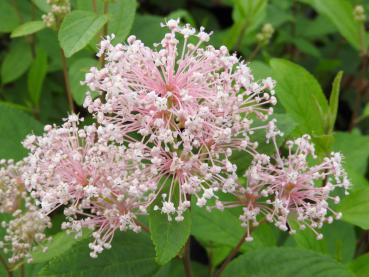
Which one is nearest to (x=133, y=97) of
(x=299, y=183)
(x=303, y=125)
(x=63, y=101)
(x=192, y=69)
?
(x=192, y=69)

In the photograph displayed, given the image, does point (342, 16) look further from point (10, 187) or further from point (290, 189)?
point (10, 187)

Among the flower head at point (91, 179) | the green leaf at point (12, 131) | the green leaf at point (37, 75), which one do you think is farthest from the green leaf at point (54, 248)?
the green leaf at point (37, 75)

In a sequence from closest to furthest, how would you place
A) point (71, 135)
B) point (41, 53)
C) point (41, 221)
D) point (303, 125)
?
point (71, 135) < point (41, 221) < point (303, 125) < point (41, 53)

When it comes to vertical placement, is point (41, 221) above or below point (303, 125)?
below

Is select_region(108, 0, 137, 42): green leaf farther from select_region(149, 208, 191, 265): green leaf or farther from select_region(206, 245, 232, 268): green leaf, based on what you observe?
select_region(206, 245, 232, 268): green leaf

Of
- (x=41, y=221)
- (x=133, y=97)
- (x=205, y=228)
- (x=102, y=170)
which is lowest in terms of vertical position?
(x=205, y=228)

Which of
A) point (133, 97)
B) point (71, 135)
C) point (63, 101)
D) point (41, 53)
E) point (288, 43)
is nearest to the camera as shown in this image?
point (133, 97)

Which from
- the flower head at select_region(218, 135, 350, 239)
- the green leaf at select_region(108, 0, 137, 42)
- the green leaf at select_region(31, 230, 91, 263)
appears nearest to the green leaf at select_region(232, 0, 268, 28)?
the green leaf at select_region(108, 0, 137, 42)

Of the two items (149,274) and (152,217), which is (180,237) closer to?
(152,217)
